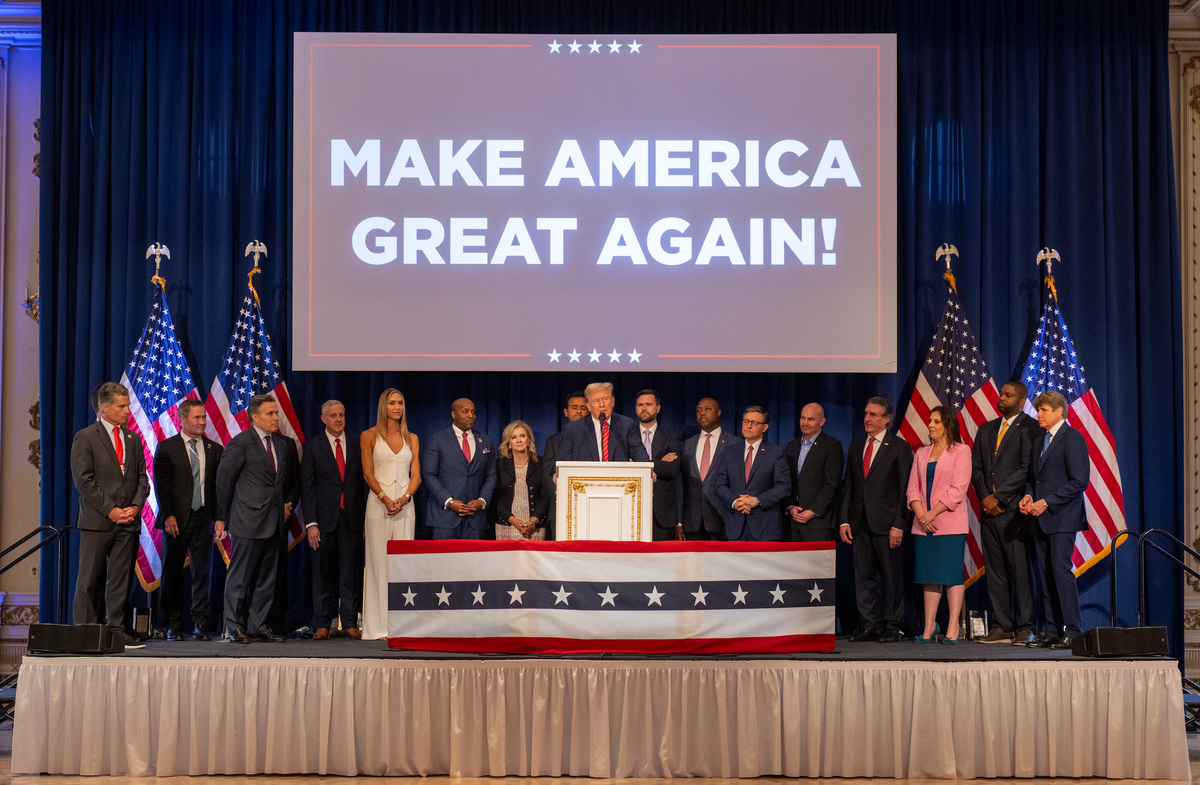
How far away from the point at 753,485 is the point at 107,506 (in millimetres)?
3512

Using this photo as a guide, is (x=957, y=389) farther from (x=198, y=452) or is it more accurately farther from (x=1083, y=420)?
(x=198, y=452)

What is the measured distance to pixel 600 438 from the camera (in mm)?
6465

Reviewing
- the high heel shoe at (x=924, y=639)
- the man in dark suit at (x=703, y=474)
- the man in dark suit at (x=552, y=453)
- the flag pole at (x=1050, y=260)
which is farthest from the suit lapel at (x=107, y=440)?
the flag pole at (x=1050, y=260)

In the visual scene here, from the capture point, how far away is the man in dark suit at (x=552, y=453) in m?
6.38

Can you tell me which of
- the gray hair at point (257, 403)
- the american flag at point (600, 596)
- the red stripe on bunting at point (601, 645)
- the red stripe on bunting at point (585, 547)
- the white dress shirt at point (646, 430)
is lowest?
the red stripe on bunting at point (601, 645)

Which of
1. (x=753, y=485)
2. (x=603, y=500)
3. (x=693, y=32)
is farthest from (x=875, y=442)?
(x=693, y=32)

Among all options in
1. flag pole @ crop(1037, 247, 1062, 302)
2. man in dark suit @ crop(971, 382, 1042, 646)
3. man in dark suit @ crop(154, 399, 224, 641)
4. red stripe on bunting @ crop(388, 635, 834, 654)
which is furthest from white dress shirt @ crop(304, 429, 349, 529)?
flag pole @ crop(1037, 247, 1062, 302)

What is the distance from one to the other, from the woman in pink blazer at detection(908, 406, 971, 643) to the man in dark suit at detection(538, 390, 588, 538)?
6.53 ft

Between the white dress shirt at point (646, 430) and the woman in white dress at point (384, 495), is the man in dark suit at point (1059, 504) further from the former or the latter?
the woman in white dress at point (384, 495)

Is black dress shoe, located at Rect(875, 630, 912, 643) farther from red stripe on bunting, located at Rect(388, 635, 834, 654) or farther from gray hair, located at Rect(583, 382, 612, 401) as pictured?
gray hair, located at Rect(583, 382, 612, 401)

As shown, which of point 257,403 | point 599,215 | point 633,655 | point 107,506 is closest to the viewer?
point 633,655

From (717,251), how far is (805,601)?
2.62 metres

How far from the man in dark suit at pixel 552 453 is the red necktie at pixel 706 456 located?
2.44ft

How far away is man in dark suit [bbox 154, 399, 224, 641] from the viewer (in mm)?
6500
